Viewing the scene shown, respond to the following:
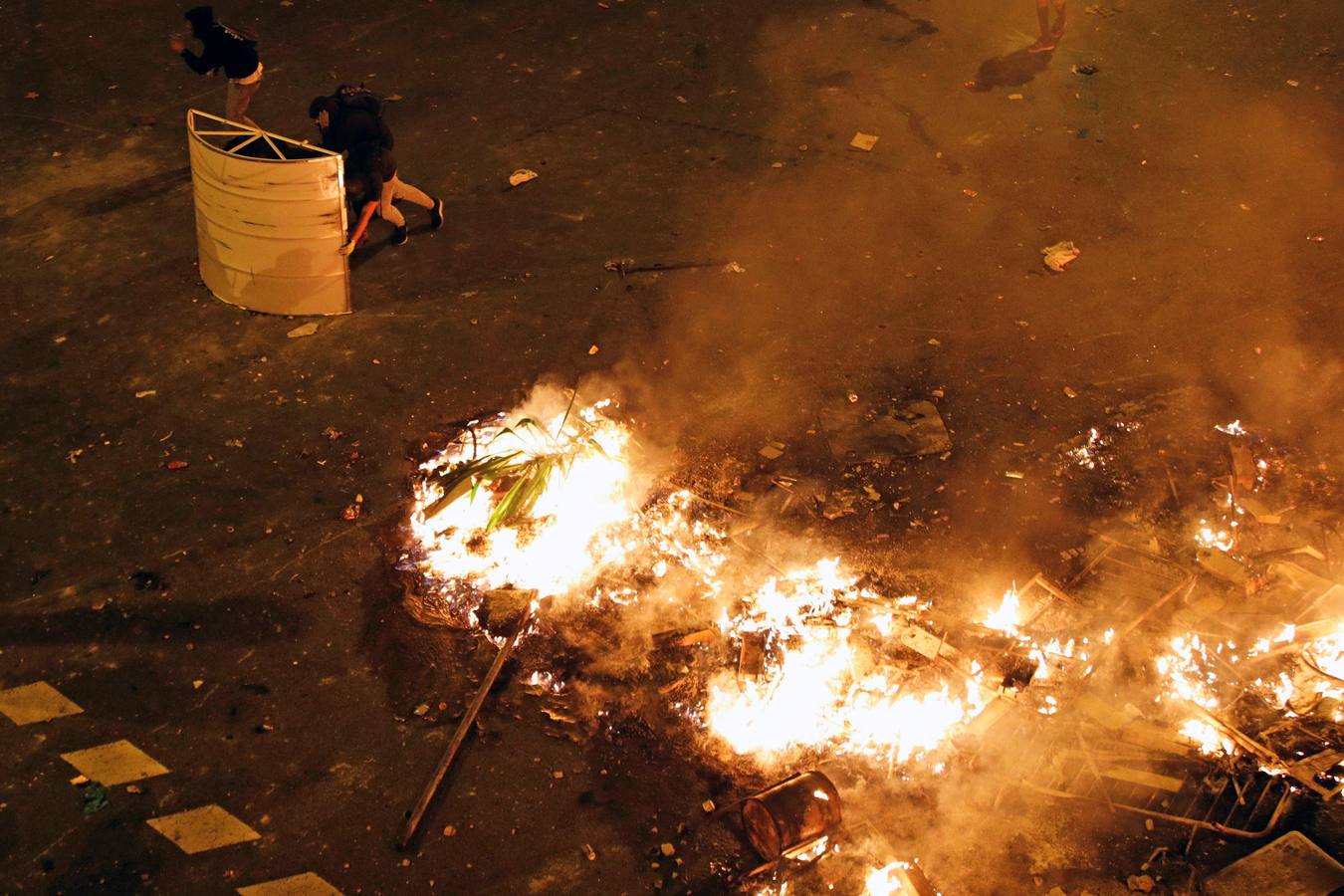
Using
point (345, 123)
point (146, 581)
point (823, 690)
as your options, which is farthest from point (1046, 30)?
point (146, 581)

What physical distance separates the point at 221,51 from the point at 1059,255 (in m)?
6.54

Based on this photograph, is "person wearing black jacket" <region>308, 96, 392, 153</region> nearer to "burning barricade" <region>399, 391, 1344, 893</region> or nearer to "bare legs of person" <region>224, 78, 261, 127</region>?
"bare legs of person" <region>224, 78, 261, 127</region>

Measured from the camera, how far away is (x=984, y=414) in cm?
532

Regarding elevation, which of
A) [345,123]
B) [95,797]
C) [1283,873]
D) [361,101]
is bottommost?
[95,797]

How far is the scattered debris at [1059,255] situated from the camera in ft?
20.8

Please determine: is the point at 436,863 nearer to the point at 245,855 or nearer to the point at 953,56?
the point at 245,855

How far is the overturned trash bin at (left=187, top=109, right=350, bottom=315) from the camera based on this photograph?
17.2 ft

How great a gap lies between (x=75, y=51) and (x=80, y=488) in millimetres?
6528

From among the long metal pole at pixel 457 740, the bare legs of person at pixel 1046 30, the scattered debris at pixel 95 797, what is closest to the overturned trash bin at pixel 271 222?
the long metal pole at pixel 457 740

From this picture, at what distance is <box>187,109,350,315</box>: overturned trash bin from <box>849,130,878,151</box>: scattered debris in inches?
180

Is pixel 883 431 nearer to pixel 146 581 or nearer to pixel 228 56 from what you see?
pixel 146 581

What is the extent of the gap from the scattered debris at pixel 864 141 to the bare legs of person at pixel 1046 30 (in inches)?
106

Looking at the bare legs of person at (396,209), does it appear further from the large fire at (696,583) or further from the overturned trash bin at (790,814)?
the overturned trash bin at (790,814)

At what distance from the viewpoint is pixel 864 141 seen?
7.70 meters
